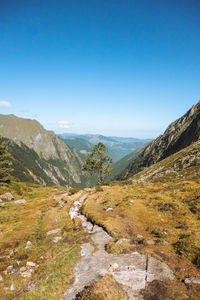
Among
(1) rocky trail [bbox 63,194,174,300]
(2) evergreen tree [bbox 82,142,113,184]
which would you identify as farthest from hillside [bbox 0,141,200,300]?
(2) evergreen tree [bbox 82,142,113,184]

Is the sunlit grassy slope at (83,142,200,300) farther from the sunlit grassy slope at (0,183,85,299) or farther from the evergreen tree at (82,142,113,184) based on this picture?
the evergreen tree at (82,142,113,184)

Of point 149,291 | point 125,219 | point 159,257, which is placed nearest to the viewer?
point 149,291

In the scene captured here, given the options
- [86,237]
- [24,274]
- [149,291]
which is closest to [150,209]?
[86,237]

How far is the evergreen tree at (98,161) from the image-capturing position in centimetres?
7975

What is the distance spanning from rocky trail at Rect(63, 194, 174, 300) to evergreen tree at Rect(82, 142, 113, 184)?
62.3 metres

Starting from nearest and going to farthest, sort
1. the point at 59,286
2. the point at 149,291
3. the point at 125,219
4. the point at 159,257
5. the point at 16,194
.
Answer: the point at 149,291, the point at 59,286, the point at 159,257, the point at 125,219, the point at 16,194

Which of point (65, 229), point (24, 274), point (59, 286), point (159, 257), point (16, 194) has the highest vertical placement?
point (159, 257)

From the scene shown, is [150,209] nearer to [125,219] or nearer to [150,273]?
[125,219]

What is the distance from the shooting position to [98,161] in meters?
81.6

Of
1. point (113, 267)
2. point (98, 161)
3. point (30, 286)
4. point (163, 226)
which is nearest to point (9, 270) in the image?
point (30, 286)

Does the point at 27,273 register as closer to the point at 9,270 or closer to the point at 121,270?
the point at 9,270

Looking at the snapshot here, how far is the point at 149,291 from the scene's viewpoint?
10.7m

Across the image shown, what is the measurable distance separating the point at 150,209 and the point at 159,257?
1348 cm

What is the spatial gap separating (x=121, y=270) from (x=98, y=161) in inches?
2697
